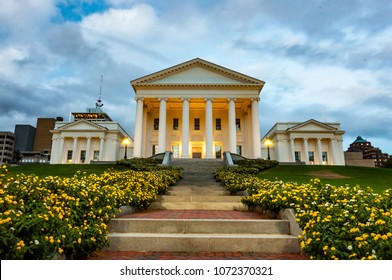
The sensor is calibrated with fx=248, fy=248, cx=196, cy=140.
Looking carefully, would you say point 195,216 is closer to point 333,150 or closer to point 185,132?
point 185,132

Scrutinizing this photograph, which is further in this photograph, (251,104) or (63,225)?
(251,104)

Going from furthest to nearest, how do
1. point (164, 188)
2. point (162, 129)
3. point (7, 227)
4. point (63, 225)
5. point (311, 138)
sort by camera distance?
point (311, 138)
point (162, 129)
point (164, 188)
point (63, 225)
point (7, 227)

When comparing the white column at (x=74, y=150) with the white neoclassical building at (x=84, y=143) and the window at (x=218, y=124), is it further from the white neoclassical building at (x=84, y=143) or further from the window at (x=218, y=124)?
the window at (x=218, y=124)

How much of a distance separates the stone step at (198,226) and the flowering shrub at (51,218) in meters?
0.43

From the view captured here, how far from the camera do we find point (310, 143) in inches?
1705

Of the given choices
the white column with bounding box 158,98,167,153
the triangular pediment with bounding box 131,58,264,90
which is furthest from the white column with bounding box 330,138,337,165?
the white column with bounding box 158,98,167,153

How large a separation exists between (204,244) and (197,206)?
3807mm

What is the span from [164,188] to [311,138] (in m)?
38.8

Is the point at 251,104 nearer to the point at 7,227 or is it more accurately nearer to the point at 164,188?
the point at 164,188

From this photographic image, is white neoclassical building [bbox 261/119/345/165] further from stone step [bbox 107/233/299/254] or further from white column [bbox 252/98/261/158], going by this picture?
stone step [bbox 107/233/299/254]

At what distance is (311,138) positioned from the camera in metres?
42.9

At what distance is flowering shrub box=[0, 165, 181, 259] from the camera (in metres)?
3.10

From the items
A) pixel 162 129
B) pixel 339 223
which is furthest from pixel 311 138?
pixel 339 223

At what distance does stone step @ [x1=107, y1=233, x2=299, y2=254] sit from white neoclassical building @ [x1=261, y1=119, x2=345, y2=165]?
129 feet
